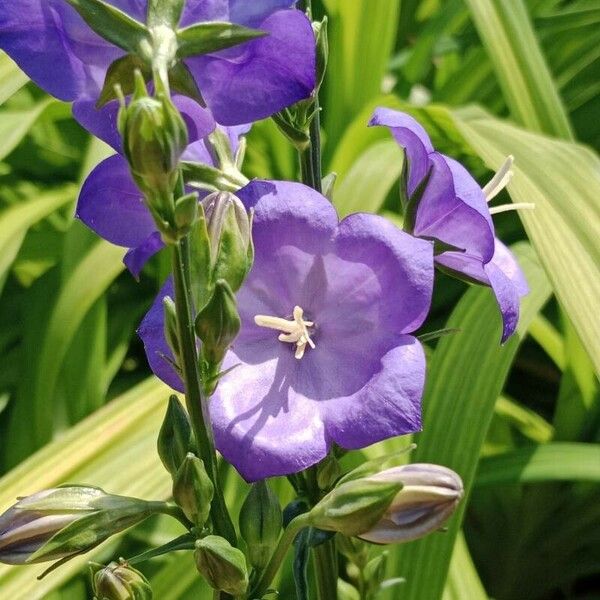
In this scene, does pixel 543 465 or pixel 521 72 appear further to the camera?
pixel 521 72

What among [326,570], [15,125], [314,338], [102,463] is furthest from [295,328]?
[15,125]

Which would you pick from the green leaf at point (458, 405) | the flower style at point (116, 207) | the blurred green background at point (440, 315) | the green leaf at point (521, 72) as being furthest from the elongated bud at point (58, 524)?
the green leaf at point (521, 72)

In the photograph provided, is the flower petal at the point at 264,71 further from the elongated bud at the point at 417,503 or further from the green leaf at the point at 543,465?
the green leaf at the point at 543,465

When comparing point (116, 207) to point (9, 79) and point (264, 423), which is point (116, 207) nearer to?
point (264, 423)

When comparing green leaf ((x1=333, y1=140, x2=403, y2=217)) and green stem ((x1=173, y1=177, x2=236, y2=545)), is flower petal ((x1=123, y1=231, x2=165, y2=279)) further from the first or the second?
green leaf ((x1=333, y1=140, x2=403, y2=217))

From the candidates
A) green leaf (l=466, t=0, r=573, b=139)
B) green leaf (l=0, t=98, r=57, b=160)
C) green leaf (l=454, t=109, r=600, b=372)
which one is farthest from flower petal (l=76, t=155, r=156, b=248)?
green leaf (l=466, t=0, r=573, b=139)

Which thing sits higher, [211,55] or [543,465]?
[211,55]
